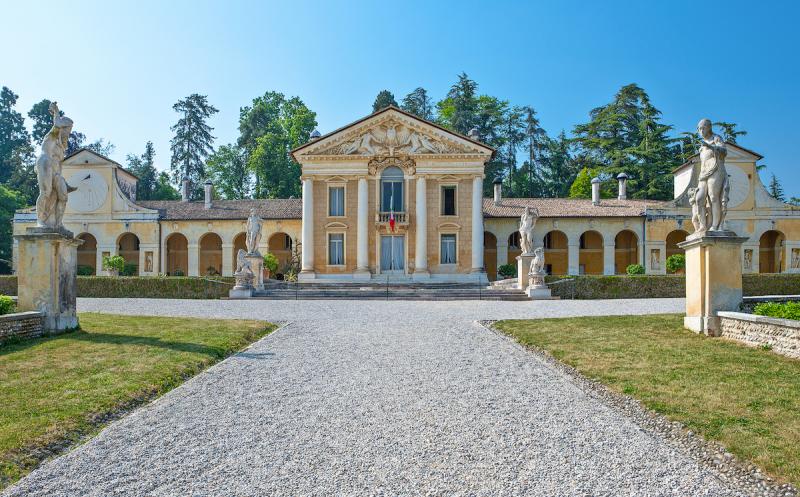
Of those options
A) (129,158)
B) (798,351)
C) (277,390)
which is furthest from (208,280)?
(129,158)

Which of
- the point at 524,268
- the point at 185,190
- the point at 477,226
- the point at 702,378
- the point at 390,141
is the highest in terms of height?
the point at 390,141

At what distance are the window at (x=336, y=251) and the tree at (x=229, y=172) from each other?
27.3 meters

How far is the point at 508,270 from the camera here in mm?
34094

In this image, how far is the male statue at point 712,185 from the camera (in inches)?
426

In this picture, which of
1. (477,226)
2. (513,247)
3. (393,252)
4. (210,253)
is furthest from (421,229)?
(210,253)

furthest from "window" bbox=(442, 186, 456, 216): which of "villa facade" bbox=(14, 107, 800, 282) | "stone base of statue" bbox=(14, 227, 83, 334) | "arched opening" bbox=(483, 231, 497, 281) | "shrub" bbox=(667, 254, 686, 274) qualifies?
"stone base of statue" bbox=(14, 227, 83, 334)

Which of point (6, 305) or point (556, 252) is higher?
point (556, 252)

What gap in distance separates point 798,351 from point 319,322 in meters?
9.87

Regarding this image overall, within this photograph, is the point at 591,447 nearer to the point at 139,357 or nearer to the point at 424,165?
the point at 139,357

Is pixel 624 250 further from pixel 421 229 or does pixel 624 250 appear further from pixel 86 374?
pixel 86 374

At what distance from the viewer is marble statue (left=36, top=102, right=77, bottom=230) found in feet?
35.5

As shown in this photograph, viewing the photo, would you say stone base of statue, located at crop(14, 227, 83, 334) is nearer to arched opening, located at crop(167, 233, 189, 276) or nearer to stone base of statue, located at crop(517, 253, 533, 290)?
stone base of statue, located at crop(517, 253, 533, 290)

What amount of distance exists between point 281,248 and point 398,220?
36.8 ft

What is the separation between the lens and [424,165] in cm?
3275
